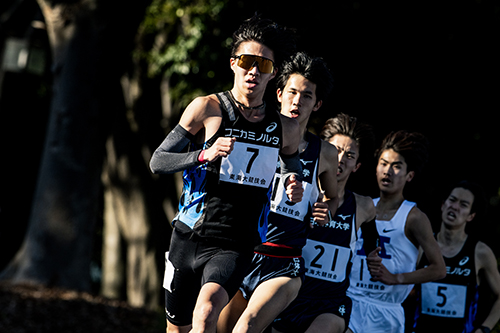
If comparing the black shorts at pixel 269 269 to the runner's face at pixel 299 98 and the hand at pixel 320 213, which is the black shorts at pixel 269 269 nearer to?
the hand at pixel 320 213

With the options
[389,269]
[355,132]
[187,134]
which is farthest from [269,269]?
[389,269]

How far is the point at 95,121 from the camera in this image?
474 inches

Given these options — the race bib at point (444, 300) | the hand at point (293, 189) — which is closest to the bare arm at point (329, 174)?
the hand at point (293, 189)

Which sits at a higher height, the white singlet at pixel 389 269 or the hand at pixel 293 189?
the hand at pixel 293 189

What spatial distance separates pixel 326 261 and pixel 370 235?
711 mm

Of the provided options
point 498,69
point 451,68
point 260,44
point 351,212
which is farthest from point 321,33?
point 260,44

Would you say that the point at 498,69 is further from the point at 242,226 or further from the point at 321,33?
the point at 242,226

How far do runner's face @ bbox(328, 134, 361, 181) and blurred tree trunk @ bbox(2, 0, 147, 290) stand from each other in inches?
279

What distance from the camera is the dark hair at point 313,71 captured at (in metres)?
5.22

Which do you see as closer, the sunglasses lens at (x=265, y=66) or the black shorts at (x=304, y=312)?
the sunglasses lens at (x=265, y=66)

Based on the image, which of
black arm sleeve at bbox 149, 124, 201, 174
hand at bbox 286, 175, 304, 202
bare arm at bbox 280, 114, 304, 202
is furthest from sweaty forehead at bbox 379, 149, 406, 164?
black arm sleeve at bbox 149, 124, 201, 174

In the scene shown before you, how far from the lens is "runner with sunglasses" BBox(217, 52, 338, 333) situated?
15.1 ft

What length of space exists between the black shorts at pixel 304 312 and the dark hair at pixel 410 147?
Answer: 1639mm

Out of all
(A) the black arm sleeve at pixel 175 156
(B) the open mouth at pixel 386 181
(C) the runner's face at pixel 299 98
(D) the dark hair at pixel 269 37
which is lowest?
(B) the open mouth at pixel 386 181
